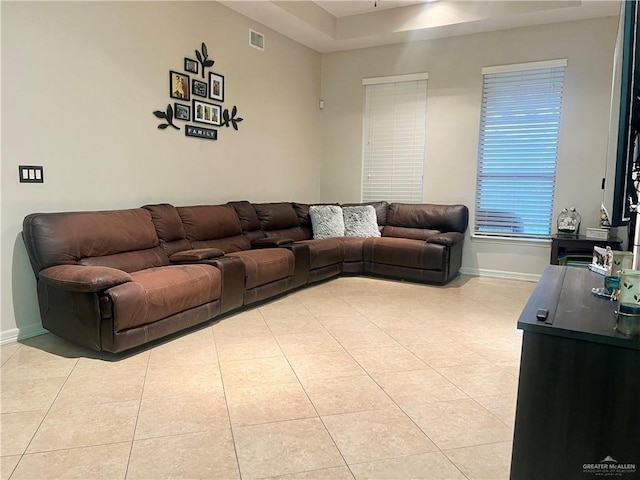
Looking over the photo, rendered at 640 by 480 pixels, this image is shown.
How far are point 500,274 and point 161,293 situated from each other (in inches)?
166

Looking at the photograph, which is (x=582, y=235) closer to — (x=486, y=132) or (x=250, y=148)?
(x=486, y=132)

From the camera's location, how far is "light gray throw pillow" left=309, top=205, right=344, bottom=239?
559 centimetres

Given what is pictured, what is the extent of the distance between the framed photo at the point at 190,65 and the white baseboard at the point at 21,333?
2.69m

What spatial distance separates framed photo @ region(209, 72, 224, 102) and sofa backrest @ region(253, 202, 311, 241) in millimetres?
1258

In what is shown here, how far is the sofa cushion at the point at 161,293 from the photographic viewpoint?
9.02 ft

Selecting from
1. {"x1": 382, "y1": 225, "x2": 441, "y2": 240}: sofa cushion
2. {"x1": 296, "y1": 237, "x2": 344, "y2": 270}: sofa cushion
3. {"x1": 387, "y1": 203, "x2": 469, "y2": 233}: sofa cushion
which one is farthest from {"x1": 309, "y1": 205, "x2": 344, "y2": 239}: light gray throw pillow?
{"x1": 387, "y1": 203, "x2": 469, "y2": 233}: sofa cushion

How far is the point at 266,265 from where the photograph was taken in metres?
4.05

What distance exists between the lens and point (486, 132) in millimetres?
5508

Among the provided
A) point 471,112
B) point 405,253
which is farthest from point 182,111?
point 471,112

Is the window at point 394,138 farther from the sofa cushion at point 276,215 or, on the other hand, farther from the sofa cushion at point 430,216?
the sofa cushion at point 276,215

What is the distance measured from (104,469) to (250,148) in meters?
4.12

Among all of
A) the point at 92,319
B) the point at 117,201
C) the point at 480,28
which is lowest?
the point at 92,319

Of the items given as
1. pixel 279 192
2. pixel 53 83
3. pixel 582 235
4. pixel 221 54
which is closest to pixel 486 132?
pixel 582 235

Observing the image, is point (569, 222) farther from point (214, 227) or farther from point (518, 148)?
point (214, 227)
